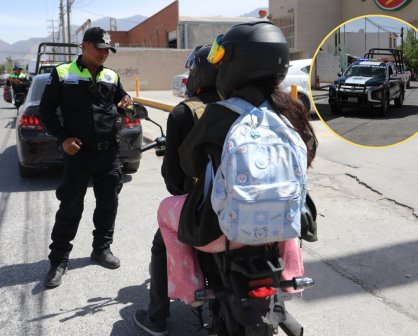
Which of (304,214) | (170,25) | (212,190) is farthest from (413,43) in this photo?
(170,25)

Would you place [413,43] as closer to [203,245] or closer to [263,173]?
[263,173]

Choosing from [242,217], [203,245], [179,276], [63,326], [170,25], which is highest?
[170,25]

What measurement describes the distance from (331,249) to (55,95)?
2710 millimetres

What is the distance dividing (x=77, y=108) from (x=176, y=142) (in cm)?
164

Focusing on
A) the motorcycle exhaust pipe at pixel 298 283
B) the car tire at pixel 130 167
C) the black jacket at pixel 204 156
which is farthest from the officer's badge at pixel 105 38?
the car tire at pixel 130 167

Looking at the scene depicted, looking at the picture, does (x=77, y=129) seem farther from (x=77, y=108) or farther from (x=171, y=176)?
(x=171, y=176)

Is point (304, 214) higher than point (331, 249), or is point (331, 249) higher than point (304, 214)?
point (304, 214)

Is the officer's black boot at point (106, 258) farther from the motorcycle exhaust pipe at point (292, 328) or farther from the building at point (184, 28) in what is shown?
the building at point (184, 28)

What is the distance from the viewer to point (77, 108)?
4148mm

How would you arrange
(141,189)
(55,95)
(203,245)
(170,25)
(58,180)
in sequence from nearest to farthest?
1. (203,245)
2. (55,95)
3. (141,189)
4. (58,180)
5. (170,25)

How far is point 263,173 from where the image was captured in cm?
208

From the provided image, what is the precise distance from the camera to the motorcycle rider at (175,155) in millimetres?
2789

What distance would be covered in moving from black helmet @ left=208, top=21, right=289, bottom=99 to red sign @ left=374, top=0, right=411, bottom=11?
0.66 meters

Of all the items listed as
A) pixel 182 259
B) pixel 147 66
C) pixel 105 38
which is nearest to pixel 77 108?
pixel 105 38
